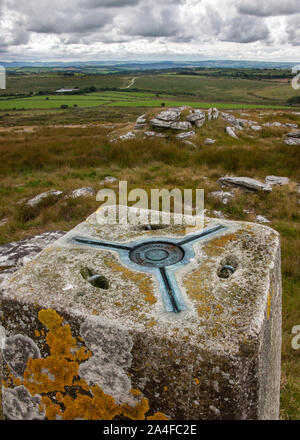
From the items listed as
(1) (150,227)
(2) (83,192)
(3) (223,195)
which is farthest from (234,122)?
(1) (150,227)

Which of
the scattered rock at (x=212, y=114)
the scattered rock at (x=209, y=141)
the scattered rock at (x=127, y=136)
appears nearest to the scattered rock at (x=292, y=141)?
the scattered rock at (x=209, y=141)

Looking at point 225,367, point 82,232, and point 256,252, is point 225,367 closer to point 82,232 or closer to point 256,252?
point 256,252

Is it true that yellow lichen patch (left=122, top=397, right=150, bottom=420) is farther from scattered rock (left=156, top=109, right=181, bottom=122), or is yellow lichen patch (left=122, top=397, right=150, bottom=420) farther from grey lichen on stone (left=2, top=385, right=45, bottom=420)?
scattered rock (left=156, top=109, right=181, bottom=122)

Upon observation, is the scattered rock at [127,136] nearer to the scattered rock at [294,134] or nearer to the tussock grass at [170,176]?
the tussock grass at [170,176]

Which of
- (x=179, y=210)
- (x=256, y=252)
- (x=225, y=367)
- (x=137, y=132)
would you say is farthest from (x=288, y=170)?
(x=225, y=367)

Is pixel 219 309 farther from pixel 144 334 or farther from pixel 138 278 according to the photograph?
Result: pixel 138 278

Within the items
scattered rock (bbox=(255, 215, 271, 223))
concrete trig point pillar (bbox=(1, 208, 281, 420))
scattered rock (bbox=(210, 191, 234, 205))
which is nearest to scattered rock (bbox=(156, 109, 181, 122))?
scattered rock (bbox=(210, 191, 234, 205))
